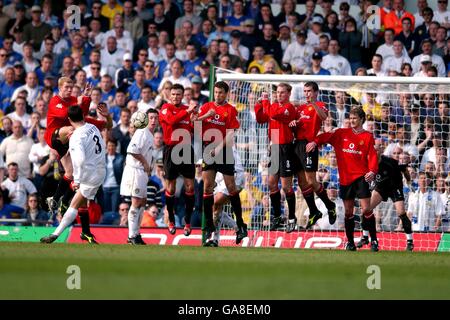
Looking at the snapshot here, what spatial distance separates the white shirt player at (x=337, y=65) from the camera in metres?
22.2

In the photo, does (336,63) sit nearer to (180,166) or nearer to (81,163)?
(180,166)

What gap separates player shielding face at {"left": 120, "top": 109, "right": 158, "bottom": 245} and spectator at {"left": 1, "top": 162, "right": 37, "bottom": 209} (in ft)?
15.2

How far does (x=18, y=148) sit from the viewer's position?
21469 mm

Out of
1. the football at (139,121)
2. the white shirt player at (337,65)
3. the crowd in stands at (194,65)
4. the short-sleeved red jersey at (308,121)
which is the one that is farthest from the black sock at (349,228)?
the white shirt player at (337,65)

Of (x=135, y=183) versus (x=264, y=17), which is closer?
(x=135, y=183)

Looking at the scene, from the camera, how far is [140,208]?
16953 mm

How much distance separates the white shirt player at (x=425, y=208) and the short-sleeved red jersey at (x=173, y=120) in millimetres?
4906

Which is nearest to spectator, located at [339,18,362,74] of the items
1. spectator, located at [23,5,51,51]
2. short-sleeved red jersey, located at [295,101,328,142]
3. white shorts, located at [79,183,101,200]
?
short-sleeved red jersey, located at [295,101,328,142]

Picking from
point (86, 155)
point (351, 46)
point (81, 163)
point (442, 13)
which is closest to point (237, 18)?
point (351, 46)

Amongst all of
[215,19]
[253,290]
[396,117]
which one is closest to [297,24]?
[215,19]

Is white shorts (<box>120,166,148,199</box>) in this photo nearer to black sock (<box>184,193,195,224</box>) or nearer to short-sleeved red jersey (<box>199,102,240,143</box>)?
black sock (<box>184,193,195,224</box>)

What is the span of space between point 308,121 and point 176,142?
209 cm
